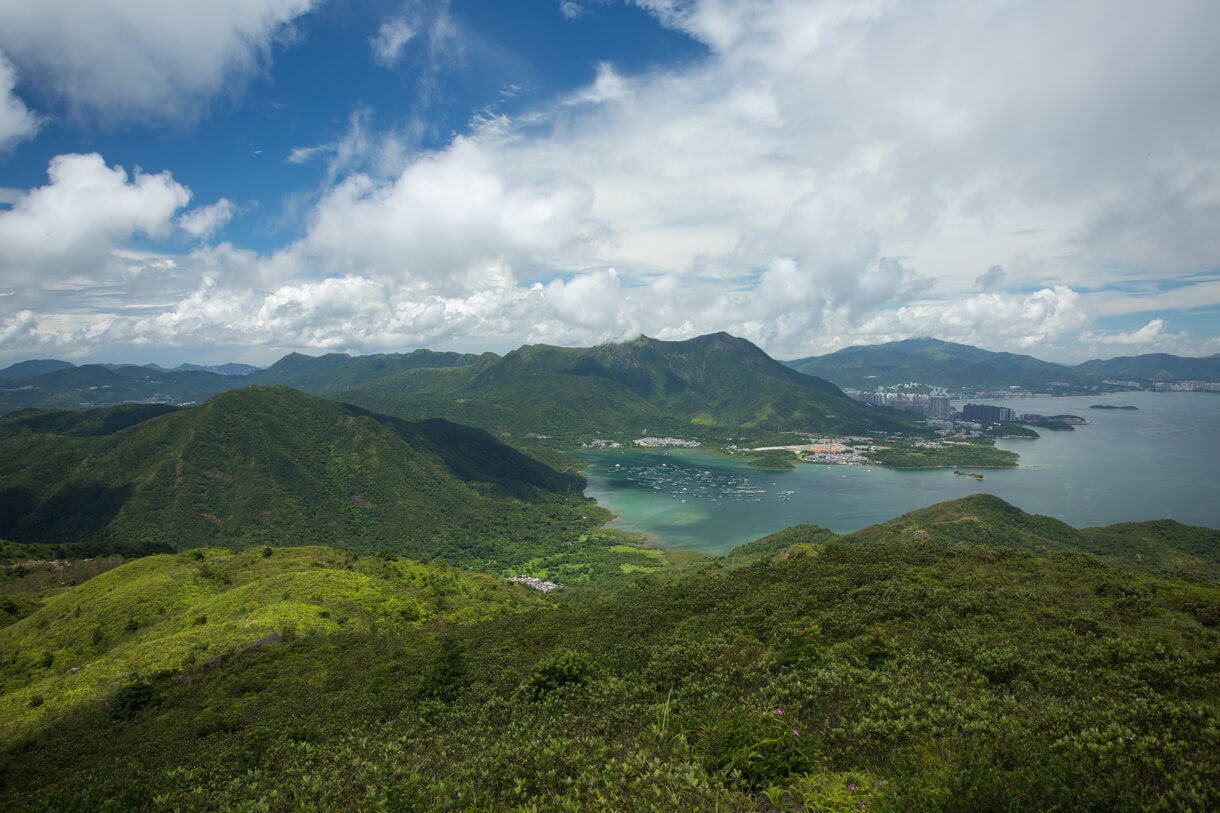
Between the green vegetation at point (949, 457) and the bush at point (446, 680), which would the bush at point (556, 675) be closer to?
the bush at point (446, 680)

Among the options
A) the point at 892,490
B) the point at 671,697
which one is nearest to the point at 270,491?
Result: the point at 671,697

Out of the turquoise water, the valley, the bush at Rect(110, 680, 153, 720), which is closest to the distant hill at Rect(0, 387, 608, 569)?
the turquoise water

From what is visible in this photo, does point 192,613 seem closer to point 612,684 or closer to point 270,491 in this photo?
point 612,684

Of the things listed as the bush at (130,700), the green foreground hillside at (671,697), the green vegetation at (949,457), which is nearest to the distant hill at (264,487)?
the green foreground hillside at (671,697)

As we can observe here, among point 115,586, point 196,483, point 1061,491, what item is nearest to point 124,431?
point 196,483

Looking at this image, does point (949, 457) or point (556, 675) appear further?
point (949, 457)
